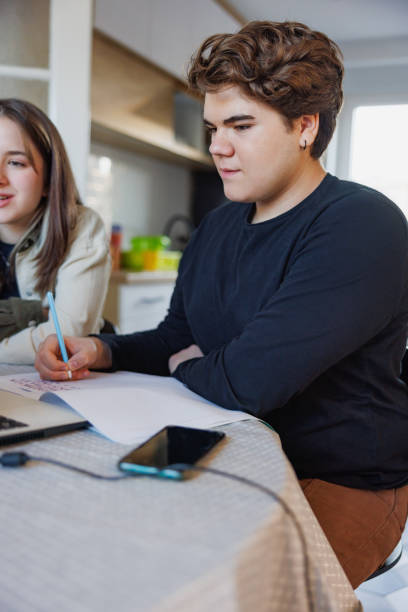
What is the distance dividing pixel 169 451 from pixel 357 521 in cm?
42

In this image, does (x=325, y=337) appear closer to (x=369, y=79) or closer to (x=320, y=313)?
(x=320, y=313)

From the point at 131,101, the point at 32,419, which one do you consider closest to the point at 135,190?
the point at 131,101

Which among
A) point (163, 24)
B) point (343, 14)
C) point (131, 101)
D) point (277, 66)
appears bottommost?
point (277, 66)

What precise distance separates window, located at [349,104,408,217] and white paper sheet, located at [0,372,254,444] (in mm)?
4194

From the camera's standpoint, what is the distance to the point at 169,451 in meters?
0.58

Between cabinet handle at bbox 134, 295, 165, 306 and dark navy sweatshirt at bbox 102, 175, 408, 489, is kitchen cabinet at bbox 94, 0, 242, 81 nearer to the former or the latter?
cabinet handle at bbox 134, 295, 165, 306

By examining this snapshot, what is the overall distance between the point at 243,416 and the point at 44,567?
41 cm

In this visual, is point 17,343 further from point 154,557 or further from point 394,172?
point 394,172

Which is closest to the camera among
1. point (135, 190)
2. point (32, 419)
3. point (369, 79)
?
point (32, 419)

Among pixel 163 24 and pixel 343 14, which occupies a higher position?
pixel 343 14

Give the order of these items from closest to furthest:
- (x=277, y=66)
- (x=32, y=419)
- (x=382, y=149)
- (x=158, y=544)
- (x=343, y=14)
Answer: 1. (x=158, y=544)
2. (x=32, y=419)
3. (x=277, y=66)
4. (x=343, y=14)
5. (x=382, y=149)

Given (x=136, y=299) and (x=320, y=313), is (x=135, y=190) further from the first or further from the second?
(x=320, y=313)

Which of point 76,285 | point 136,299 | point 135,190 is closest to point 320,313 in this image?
point 76,285

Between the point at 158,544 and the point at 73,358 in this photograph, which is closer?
the point at 158,544
